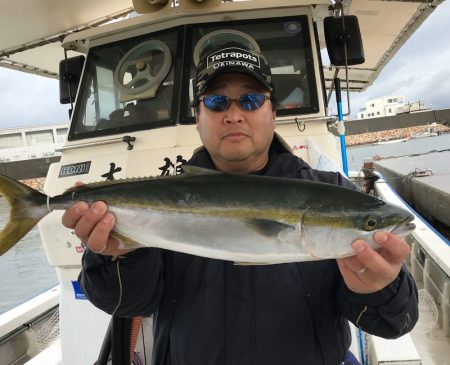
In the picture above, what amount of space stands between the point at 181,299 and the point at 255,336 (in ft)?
1.36

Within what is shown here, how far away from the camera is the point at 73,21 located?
5.15 metres

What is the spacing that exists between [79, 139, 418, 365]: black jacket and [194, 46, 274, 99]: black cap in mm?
957

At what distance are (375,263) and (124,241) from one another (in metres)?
1.07

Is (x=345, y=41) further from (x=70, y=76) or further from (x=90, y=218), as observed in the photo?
(x=90, y=218)

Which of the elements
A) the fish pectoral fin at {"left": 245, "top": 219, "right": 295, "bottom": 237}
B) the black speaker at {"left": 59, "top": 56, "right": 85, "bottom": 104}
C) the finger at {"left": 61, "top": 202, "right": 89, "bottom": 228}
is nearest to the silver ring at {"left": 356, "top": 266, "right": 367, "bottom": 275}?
the fish pectoral fin at {"left": 245, "top": 219, "right": 295, "bottom": 237}

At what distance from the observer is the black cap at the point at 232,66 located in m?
2.22

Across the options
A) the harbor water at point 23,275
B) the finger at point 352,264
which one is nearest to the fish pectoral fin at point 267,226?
the finger at point 352,264

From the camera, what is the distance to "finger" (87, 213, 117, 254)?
182 cm

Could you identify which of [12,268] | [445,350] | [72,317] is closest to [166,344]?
[72,317]

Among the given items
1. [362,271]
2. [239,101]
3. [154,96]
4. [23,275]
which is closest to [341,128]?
Result: [154,96]

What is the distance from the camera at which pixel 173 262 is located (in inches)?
86.1

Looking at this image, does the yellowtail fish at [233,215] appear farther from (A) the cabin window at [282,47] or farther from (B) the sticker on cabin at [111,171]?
(A) the cabin window at [282,47]

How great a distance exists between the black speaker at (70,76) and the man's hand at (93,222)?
3.57 metres

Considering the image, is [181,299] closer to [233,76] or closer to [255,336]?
[255,336]
